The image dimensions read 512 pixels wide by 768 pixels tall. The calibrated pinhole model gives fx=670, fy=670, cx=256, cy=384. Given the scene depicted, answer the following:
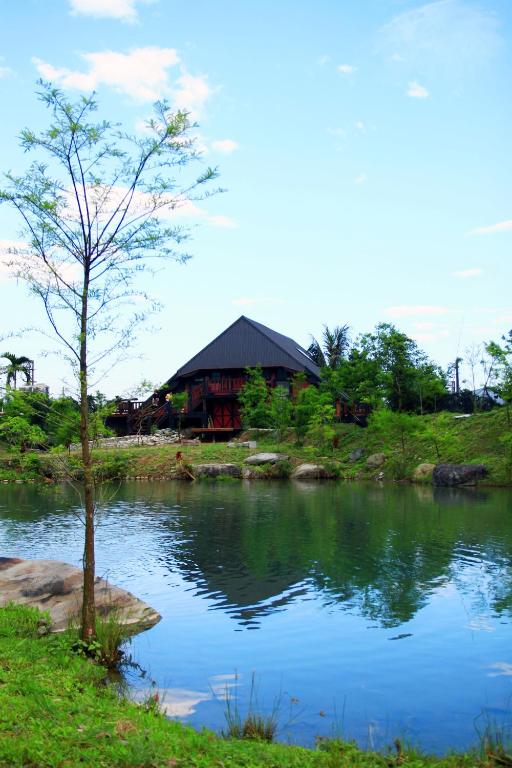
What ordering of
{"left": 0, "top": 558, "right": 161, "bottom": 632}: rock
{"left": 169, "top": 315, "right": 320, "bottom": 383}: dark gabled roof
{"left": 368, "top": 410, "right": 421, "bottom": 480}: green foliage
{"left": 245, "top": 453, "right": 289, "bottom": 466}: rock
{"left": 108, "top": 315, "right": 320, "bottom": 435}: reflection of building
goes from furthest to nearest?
{"left": 169, "top": 315, "right": 320, "bottom": 383}: dark gabled roof → {"left": 108, "top": 315, "right": 320, "bottom": 435}: reflection of building → {"left": 245, "top": 453, "right": 289, "bottom": 466}: rock → {"left": 368, "top": 410, "right": 421, "bottom": 480}: green foliage → {"left": 0, "top": 558, "right": 161, "bottom": 632}: rock

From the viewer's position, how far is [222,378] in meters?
52.6

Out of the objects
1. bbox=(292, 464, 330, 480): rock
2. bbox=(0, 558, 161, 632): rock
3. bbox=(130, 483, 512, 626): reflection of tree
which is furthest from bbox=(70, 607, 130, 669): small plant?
bbox=(292, 464, 330, 480): rock

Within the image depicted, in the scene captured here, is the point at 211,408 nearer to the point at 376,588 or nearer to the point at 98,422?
the point at 376,588

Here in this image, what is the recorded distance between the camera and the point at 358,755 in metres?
5.43

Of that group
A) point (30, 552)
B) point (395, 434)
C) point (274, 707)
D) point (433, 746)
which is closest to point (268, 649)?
point (274, 707)

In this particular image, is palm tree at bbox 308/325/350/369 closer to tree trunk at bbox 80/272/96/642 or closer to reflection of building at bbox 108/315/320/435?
reflection of building at bbox 108/315/320/435

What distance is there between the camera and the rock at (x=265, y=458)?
40059 millimetres

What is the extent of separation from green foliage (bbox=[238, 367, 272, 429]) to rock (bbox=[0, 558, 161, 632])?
3539 centimetres

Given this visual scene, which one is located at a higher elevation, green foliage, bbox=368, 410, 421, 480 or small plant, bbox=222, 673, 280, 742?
green foliage, bbox=368, 410, 421, 480

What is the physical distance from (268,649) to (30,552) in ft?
29.6

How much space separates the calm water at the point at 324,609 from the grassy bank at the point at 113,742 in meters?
0.93

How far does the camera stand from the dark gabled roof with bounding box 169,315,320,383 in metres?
52.2

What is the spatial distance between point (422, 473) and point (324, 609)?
84.6 feet

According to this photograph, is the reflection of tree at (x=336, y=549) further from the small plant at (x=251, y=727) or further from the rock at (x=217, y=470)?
the rock at (x=217, y=470)
